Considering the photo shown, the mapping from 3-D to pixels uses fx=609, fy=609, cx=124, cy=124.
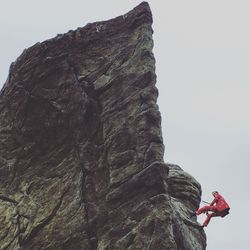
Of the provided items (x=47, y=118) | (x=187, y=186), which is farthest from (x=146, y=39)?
(x=187, y=186)

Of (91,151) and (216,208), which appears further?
(216,208)

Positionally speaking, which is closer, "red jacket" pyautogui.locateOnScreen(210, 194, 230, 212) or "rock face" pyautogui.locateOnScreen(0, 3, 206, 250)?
"rock face" pyautogui.locateOnScreen(0, 3, 206, 250)

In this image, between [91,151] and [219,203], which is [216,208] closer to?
[219,203]

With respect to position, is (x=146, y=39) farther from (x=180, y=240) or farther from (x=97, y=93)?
(x=180, y=240)

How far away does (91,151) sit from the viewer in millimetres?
37938

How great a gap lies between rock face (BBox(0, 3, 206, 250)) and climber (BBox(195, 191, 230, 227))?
1228 millimetres

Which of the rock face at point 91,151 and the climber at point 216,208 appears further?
the climber at point 216,208

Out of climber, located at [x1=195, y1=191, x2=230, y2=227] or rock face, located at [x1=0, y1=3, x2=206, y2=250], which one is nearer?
rock face, located at [x1=0, y1=3, x2=206, y2=250]

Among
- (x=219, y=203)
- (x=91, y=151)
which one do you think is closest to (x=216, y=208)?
(x=219, y=203)

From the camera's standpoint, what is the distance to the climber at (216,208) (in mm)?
42344

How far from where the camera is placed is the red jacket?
42.9 m

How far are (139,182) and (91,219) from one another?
4.00m

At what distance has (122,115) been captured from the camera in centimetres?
3725

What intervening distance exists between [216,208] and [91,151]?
10.7m
